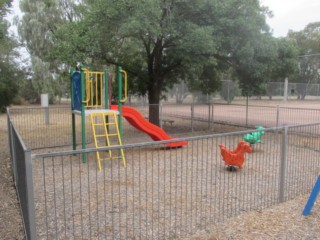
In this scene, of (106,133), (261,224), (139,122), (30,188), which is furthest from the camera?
(139,122)

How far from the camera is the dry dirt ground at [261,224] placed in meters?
3.76

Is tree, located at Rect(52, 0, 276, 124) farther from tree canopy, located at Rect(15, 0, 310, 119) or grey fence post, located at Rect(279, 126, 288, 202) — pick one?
grey fence post, located at Rect(279, 126, 288, 202)

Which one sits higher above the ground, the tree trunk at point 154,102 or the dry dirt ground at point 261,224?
the tree trunk at point 154,102

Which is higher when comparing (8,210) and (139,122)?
(139,122)

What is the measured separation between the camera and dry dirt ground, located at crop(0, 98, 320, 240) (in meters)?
3.76

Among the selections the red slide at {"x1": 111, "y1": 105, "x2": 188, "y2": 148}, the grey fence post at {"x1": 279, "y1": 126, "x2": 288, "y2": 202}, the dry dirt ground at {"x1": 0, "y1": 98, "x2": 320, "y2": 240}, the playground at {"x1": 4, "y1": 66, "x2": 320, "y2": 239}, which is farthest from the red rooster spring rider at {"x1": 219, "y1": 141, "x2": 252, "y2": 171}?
the red slide at {"x1": 111, "y1": 105, "x2": 188, "y2": 148}

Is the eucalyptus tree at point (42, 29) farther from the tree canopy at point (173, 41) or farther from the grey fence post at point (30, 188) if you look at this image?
the grey fence post at point (30, 188)

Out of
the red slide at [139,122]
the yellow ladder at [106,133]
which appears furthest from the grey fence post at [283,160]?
the red slide at [139,122]

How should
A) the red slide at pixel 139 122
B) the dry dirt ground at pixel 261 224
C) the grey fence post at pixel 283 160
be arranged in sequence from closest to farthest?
the dry dirt ground at pixel 261 224 → the grey fence post at pixel 283 160 → the red slide at pixel 139 122

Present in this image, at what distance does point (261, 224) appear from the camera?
4.04 metres

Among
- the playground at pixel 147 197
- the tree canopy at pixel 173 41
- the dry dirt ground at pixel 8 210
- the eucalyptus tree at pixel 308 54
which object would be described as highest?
the eucalyptus tree at pixel 308 54

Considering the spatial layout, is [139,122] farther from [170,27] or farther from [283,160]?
[283,160]

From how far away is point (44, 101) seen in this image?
1725 cm

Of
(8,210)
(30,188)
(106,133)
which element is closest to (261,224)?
(30,188)
